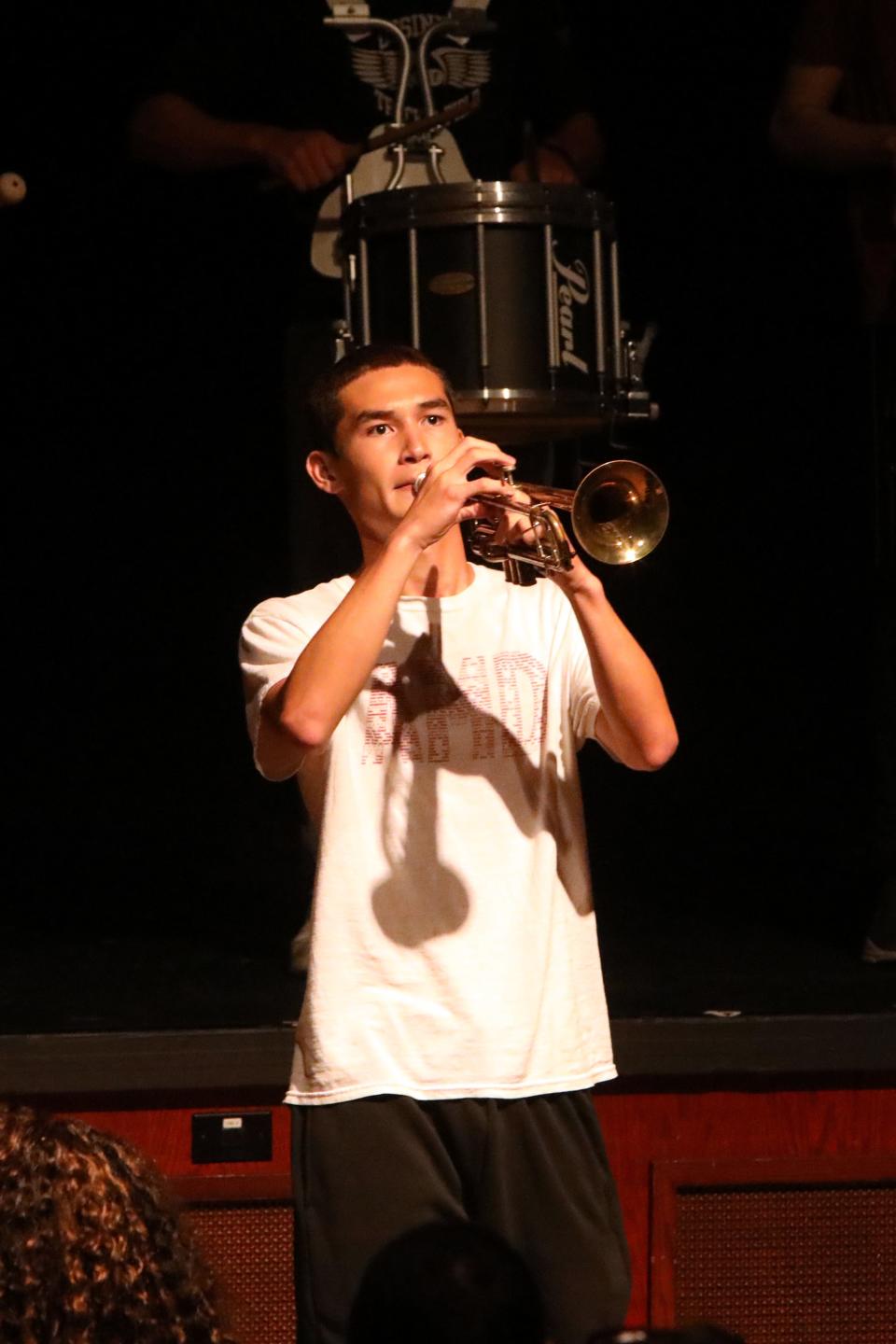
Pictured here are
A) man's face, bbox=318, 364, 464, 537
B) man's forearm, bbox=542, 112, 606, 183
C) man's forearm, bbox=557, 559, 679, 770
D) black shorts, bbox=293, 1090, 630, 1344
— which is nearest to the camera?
black shorts, bbox=293, 1090, 630, 1344

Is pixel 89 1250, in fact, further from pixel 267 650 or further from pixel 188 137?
pixel 188 137

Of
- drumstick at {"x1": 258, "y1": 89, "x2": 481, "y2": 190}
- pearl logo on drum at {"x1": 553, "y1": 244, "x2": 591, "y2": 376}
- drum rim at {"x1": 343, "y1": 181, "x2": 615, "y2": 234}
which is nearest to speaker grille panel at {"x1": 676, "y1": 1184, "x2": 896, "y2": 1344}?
pearl logo on drum at {"x1": 553, "y1": 244, "x2": 591, "y2": 376}

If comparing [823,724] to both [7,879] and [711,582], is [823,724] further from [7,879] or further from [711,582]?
[7,879]

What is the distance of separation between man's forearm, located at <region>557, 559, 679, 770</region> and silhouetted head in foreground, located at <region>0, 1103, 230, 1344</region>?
1250 mm

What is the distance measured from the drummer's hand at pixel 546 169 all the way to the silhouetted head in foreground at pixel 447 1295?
2.95 meters

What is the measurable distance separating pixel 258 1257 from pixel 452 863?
3.55 ft

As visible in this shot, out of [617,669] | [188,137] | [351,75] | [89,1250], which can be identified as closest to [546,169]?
[351,75]

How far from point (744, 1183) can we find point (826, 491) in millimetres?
2257

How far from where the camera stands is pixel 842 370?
194 inches

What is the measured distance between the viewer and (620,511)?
9.21 feet

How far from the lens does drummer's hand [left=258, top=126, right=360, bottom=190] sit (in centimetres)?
375

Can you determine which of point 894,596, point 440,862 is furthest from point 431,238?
point 440,862

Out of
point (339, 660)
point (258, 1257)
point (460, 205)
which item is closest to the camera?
point (339, 660)

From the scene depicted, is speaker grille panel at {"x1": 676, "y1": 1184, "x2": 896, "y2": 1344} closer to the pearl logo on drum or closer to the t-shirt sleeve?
the t-shirt sleeve
